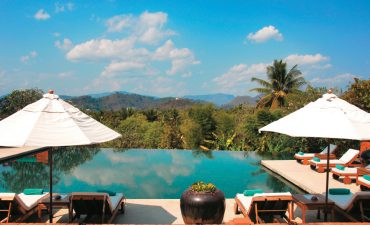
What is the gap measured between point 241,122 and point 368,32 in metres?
13.6

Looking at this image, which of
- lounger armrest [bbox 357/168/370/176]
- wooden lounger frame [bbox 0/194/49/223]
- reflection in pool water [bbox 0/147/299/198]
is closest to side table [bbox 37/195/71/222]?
wooden lounger frame [bbox 0/194/49/223]

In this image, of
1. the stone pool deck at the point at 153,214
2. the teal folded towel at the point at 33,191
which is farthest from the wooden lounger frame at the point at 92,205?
the teal folded towel at the point at 33,191

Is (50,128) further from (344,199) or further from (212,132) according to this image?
(212,132)

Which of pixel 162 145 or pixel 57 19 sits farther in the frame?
pixel 57 19

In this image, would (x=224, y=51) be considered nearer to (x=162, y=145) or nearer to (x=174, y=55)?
(x=174, y=55)

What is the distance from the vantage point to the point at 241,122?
18.9 m

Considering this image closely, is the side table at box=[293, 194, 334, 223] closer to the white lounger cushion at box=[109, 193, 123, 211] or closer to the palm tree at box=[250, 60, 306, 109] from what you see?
the white lounger cushion at box=[109, 193, 123, 211]

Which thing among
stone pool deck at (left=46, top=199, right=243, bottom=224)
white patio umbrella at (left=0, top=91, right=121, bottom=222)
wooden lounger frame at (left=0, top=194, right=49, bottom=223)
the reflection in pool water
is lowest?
the reflection in pool water

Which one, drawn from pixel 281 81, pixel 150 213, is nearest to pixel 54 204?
pixel 150 213

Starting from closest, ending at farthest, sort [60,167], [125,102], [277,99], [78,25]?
1. [60,167]
2. [78,25]
3. [277,99]
4. [125,102]

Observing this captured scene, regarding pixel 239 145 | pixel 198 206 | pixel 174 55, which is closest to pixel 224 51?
pixel 174 55

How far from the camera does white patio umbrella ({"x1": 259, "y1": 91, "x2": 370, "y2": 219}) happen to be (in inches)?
190

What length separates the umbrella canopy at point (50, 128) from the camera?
4.19 m

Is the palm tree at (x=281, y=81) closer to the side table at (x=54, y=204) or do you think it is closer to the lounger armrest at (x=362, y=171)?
the lounger armrest at (x=362, y=171)
